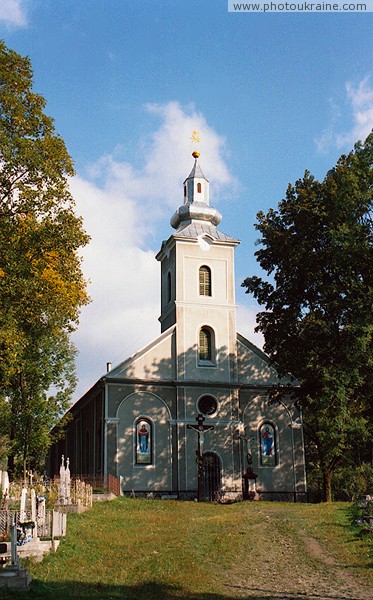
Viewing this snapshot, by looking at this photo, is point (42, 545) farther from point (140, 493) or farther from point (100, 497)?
point (140, 493)

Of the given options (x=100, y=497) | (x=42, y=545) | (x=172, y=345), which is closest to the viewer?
(x=42, y=545)

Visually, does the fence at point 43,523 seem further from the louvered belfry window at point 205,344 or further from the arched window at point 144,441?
the louvered belfry window at point 205,344

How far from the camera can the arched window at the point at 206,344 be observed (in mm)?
37969

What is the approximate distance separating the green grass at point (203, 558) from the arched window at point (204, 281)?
17.8m

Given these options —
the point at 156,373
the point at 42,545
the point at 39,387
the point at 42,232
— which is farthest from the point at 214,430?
the point at 42,545

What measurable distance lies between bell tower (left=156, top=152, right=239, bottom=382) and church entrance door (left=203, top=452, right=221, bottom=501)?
3931mm

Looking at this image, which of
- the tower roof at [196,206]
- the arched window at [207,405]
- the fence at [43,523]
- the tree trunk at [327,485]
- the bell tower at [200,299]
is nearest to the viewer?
the fence at [43,523]

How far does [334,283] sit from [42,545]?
18.3 metres

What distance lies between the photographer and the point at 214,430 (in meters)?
36.6

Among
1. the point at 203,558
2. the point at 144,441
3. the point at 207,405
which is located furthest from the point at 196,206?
the point at 203,558

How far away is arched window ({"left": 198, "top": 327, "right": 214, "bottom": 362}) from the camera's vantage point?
3797 centimetres

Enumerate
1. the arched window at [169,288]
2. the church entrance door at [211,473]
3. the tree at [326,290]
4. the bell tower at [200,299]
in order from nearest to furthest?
the tree at [326,290]
the church entrance door at [211,473]
the bell tower at [200,299]
the arched window at [169,288]

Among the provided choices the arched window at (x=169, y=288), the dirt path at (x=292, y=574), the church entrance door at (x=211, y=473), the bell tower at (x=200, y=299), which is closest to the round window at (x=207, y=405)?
the bell tower at (x=200, y=299)

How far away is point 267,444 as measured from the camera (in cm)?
3728
